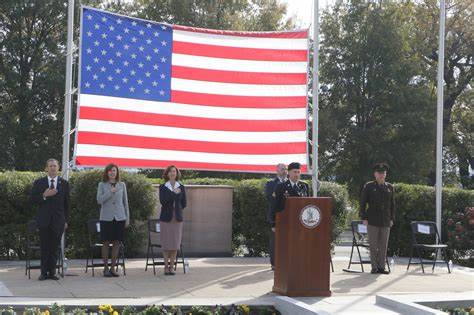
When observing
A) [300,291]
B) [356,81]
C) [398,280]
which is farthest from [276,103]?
[356,81]

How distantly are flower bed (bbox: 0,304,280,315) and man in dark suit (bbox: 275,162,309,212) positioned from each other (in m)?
1.56

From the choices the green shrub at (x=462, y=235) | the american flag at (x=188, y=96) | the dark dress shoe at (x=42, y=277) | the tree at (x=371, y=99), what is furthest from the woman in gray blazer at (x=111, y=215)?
the tree at (x=371, y=99)

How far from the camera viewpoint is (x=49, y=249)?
10609 mm

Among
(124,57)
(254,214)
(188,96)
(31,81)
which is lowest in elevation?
(254,214)

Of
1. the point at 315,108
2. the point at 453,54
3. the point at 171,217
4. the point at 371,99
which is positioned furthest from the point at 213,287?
the point at 453,54

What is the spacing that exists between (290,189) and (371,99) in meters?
24.2

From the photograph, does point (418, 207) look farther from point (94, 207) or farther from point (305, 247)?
point (305, 247)

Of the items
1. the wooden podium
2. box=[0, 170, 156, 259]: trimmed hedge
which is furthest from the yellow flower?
box=[0, 170, 156, 259]: trimmed hedge

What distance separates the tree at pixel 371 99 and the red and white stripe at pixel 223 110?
18840 millimetres

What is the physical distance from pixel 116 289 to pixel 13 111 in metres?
24.3

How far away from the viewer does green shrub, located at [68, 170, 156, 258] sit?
45.2 ft

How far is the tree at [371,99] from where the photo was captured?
32375 mm

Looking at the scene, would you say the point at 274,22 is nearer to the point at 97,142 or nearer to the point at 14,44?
the point at 14,44

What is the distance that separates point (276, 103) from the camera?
13.0 metres
